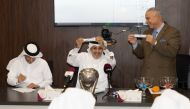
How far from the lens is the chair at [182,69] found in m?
4.59

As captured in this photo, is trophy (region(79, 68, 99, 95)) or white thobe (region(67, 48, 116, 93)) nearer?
trophy (region(79, 68, 99, 95))

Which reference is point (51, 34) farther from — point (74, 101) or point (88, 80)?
point (74, 101)

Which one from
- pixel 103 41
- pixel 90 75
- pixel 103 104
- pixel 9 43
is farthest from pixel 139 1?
pixel 90 75

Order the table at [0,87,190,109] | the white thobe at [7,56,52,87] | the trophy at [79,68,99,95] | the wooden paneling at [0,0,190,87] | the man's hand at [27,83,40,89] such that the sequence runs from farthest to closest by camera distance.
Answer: the wooden paneling at [0,0,190,87] → the white thobe at [7,56,52,87] → the man's hand at [27,83,40,89] → the table at [0,87,190,109] → the trophy at [79,68,99,95]

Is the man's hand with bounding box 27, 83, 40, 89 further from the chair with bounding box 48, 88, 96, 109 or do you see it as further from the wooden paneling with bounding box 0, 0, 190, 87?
the chair with bounding box 48, 88, 96, 109

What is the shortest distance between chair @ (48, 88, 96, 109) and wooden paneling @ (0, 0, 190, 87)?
4005 mm

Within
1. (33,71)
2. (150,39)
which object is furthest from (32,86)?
(150,39)

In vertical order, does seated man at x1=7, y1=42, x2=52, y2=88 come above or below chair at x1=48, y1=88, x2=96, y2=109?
below

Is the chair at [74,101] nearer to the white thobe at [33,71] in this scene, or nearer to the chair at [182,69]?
the white thobe at [33,71]

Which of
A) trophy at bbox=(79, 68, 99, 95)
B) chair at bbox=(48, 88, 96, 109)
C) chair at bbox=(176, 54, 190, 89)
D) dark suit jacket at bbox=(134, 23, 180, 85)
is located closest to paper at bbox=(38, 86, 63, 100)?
trophy at bbox=(79, 68, 99, 95)

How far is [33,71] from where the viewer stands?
15.2ft

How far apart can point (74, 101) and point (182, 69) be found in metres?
3.45

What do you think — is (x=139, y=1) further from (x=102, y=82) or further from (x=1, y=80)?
(x=1, y=80)

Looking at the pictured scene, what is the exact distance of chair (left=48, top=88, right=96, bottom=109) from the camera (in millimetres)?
1474
